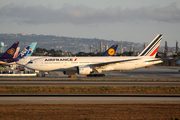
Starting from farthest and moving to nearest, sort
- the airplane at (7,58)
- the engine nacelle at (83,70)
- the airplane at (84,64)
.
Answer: the airplane at (7,58)
the airplane at (84,64)
the engine nacelle at (83,70)

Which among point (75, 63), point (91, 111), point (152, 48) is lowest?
point (91, 111)

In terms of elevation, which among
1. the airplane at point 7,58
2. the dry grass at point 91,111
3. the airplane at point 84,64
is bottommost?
the dry grass at point 91,111

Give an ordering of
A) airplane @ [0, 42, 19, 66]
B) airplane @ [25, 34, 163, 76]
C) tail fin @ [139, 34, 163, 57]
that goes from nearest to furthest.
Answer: airplane @ [25, 34, 163, 76], tail fin @ [139, 34, 163, 57], airplane @ [0, 42, 19, 66]

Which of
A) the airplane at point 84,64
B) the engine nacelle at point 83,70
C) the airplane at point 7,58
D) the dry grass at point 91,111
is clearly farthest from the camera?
the airplane at point 7,58

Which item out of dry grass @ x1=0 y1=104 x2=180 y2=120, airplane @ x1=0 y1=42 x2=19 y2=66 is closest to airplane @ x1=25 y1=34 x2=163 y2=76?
airplane @ x1=0 y1=42 x2=19 y2=66

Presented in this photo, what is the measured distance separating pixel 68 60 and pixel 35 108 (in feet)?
94.3

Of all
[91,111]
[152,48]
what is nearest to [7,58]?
[152,48]

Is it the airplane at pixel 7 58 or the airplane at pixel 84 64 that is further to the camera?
the airplane at pixel 7 58

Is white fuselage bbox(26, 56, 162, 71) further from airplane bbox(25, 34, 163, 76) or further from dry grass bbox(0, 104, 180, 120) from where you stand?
dry grass bbox(0, 104, 180, 120)

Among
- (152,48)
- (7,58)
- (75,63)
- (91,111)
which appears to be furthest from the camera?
(7,58)

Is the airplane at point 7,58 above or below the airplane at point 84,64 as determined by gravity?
above

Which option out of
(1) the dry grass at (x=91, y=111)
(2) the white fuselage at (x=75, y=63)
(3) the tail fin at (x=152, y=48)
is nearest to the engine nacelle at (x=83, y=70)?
(2) the white fuselage at (x=75, y=63)

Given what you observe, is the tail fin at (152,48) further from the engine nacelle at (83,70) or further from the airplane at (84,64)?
the engine nacelle at (83,70)

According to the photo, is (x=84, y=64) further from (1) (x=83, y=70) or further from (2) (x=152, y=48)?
(2) (x=152, y=48)
